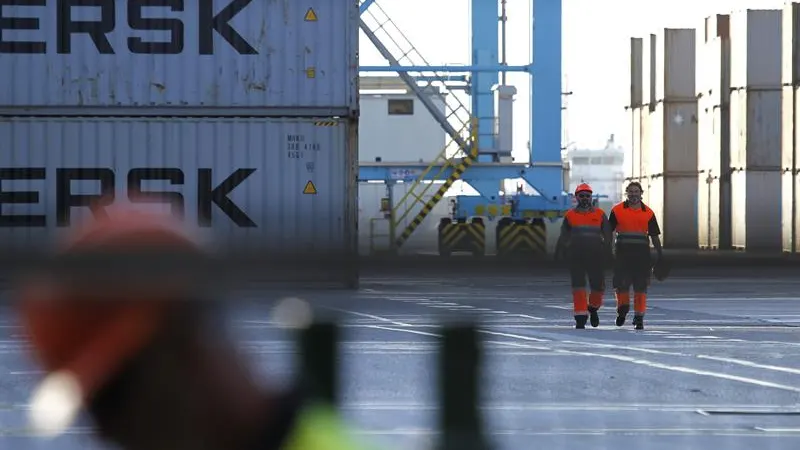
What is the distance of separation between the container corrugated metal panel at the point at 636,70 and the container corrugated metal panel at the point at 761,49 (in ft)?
40.4

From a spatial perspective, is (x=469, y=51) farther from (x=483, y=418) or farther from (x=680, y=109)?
(x=483, y=418)

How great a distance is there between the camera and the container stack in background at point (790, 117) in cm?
4306

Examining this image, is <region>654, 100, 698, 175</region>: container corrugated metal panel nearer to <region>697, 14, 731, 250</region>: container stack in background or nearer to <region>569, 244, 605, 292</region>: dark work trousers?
<region>697, 14, 731, 250</region>: container stack in background

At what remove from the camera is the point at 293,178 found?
2433 centimetres

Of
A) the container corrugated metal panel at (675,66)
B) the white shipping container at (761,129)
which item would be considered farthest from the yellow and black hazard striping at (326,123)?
the container corrugated metal panel at (675,66)

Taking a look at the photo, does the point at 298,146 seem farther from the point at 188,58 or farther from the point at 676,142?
the point at 676,142

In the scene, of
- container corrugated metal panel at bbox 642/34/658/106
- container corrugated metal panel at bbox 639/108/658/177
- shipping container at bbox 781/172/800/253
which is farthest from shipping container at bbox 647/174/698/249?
shipping container at bbox 781/172/800/253

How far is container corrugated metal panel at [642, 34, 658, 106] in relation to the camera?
5822cm

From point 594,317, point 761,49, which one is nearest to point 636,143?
point 761,49

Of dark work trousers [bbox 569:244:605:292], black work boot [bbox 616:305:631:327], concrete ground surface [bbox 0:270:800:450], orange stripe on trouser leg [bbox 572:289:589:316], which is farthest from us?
black work boot [bbox 616:305:631:327]

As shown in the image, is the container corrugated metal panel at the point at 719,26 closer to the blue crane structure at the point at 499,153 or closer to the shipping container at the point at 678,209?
the shipping container at the point at 678,209

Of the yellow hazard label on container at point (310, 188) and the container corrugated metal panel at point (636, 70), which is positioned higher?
the container corrugated metal panel at point (636, 70)

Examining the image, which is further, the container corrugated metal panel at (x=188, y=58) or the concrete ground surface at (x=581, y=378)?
the container corrugated metal panel at (x=188, y=58)

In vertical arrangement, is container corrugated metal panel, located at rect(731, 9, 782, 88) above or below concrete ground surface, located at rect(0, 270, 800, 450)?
above
